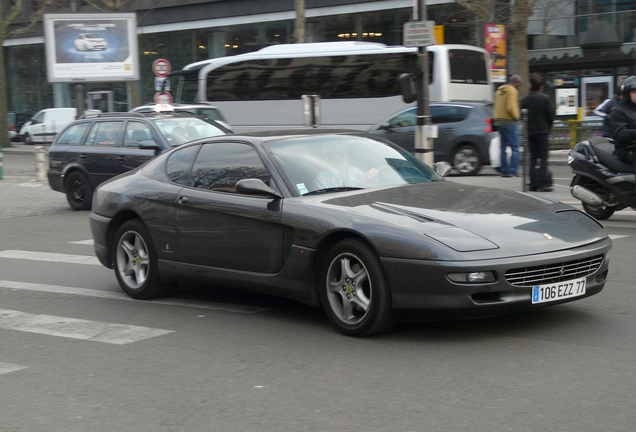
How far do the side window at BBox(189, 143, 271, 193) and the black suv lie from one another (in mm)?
7889

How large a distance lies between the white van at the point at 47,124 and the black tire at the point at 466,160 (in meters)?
27.5

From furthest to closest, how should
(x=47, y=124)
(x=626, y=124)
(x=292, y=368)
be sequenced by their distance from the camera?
(x=47, y=124) < (x=626, y=124) < (x=292, y=368)

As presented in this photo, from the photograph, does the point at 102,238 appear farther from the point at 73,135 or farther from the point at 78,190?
the point at 73,135

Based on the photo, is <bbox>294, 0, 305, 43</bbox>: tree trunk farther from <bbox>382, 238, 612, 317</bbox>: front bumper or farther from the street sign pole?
<bbox>382, 238, 612, 317</bbox>: front bumper

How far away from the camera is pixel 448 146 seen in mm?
21906

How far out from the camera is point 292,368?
Answer: 5973mm

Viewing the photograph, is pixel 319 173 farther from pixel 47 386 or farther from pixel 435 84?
pixel 435 84

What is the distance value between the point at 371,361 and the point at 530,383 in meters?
1.05

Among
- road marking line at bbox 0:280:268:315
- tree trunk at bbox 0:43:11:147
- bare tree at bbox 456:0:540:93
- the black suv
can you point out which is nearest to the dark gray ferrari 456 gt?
road marking line at bbox 0:280:268:315

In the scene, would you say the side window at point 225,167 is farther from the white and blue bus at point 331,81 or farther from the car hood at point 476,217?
the white and blue bus at point 331,81

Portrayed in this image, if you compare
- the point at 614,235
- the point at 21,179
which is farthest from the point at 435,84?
the point at 614,235

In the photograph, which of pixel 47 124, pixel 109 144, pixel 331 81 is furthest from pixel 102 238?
pixel 47 124

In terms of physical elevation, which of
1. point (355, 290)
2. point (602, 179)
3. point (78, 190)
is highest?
point (602, 179)

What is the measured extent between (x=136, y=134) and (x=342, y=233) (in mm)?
10345
